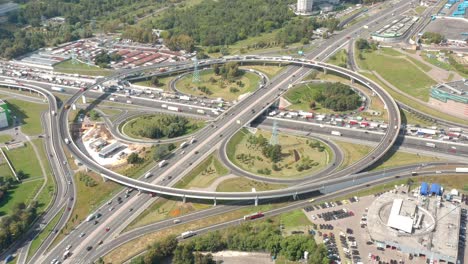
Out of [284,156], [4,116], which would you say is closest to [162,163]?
[284,156]

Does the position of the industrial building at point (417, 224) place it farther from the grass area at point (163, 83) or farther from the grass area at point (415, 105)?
the grass area at point (163, 83)

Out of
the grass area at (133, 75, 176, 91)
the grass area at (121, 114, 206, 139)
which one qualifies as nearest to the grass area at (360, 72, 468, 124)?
the grass area at (121, 114, 206, 139)

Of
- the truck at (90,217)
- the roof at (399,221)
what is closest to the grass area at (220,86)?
the truck at (90,217)

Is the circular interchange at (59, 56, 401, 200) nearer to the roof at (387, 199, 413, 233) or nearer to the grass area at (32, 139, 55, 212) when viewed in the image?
the grass area at (32, 139, 55, 212)

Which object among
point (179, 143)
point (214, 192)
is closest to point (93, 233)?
point (214, 192)

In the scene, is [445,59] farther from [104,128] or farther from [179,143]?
[104,128]

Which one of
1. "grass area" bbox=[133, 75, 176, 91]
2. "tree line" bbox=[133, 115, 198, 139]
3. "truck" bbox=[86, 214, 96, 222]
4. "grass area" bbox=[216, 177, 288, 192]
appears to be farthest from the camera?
"grass area" bbox=[133, 75, 176, 91]

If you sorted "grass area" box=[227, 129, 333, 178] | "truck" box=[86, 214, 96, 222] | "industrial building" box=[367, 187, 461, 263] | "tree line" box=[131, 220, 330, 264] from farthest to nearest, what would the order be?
1. "grass area" box=[227, 129, 333, 178]
2. "truck" box=[86, 214, 96, 222]
3. "industrial building" box=[367, 187, 461, 263]
4. "tree line" box=[131, 220, 330, 264]
